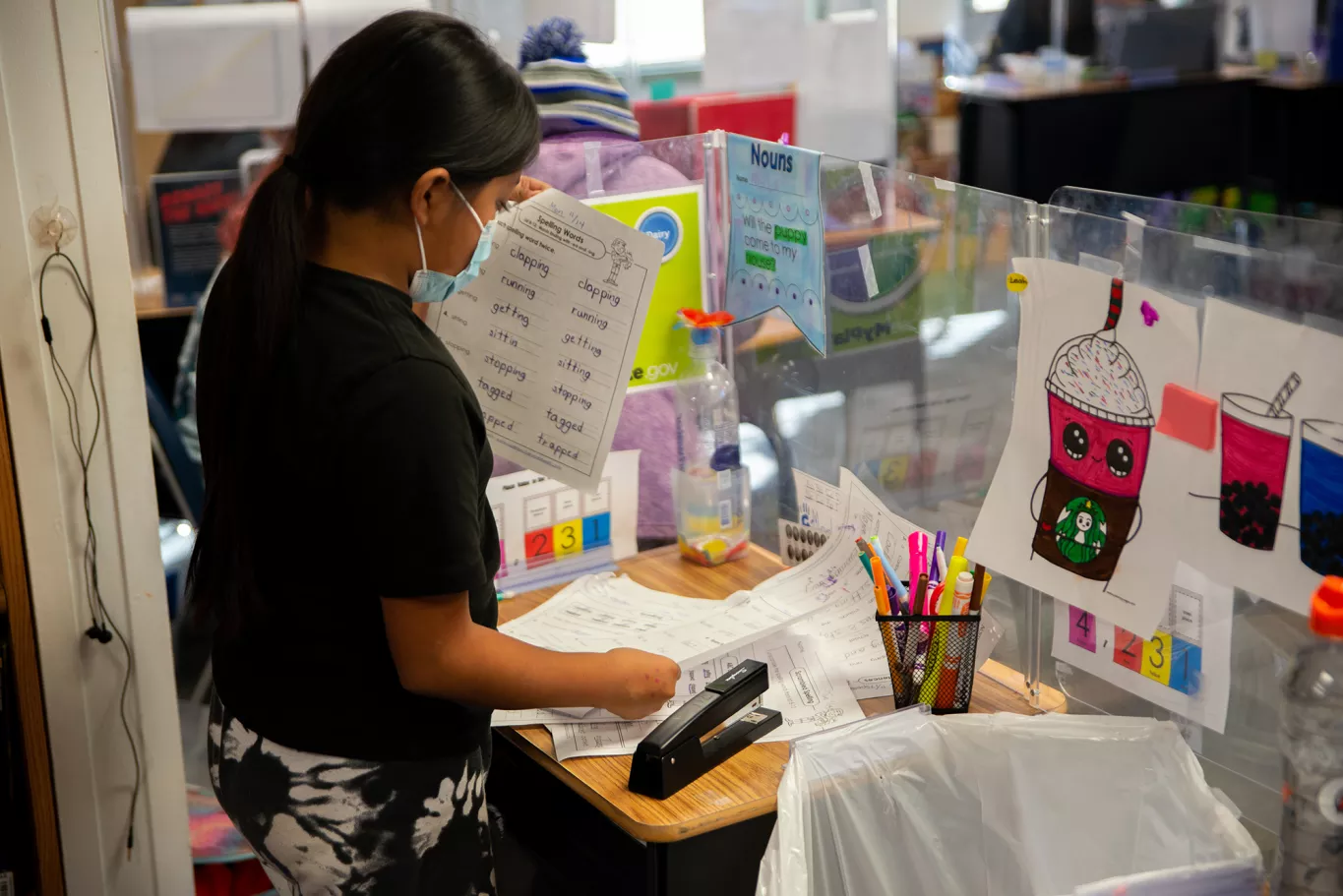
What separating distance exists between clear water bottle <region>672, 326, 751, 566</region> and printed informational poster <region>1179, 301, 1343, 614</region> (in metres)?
0.73

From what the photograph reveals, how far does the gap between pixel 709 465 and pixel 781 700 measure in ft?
1.45

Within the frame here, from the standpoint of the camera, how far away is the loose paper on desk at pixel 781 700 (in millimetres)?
1272

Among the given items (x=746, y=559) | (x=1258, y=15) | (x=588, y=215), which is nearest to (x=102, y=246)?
(x=588, y=215)

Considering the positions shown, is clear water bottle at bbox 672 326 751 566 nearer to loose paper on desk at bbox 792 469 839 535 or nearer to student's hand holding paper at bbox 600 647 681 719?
loose paper on desk at bbox 792 469 839 535

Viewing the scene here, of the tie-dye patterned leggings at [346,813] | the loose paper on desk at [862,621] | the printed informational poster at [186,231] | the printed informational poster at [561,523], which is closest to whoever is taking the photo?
the tie-dye patterned leggings at [346,813]

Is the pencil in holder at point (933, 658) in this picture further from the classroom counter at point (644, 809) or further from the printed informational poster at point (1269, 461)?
the printed informational poster at point (1269, 461)

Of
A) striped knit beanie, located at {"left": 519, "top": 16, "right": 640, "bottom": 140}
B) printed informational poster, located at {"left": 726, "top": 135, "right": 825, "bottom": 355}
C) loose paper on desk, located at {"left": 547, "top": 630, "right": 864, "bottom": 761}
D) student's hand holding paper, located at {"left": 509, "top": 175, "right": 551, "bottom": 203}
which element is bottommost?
loose paper on desk, located at {"left": 547, "top": 630, "right": 864, "bottom": 761}

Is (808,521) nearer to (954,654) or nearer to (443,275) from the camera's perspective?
(954,654)

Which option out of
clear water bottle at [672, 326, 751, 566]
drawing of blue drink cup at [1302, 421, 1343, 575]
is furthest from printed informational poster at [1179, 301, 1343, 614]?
clear water bottle at [672, 326, 751, 566]

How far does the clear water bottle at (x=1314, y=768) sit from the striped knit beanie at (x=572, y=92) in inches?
46.2

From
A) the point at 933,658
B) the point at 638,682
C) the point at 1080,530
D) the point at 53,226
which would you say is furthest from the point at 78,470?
the point at 1080,530

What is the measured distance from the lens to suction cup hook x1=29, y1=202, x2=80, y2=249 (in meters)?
1.41

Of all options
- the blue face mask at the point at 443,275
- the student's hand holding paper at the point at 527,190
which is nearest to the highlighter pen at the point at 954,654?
the blue face mask at the point at 443,275

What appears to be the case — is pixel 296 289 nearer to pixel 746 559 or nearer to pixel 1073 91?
pixel 746 559
